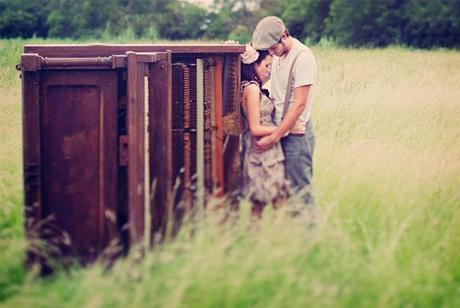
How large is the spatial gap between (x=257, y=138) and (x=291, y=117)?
1.18 feet

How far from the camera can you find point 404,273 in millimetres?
4512

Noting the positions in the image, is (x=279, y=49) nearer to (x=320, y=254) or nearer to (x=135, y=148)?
(x=135, y=148)

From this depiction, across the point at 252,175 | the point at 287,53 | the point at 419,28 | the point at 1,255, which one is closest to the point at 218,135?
the point at 252,175

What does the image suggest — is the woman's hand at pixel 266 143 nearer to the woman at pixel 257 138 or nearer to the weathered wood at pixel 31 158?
the woman at pixel 257 138

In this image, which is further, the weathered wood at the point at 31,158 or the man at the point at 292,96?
the man at the point at 292,96

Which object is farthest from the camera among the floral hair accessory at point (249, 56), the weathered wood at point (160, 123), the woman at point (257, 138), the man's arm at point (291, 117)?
the floral hair accessory at point (249, 56)

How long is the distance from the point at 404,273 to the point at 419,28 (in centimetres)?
4375

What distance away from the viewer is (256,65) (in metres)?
5.82

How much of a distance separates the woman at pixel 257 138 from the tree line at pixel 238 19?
35.3 meters

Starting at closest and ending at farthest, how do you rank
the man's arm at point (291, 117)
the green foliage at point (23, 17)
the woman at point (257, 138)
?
the man's arm at point (291, 117) → the woman at point (257, 138) → the green foliage at point (23, 17)

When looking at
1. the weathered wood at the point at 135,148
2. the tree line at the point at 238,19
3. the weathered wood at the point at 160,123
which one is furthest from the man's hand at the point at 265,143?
the tree line at the point at 238,19

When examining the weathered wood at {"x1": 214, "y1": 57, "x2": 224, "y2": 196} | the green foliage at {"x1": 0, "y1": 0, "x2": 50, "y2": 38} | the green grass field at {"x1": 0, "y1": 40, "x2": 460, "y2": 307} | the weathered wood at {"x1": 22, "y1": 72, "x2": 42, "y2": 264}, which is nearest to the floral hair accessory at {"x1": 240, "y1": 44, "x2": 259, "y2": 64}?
the weathered wood at {"x1": 214, "y1": 57, "x2": 224, "y2": 196}

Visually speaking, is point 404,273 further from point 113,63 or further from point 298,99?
point 113,63

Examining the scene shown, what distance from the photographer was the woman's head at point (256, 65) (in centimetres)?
575
